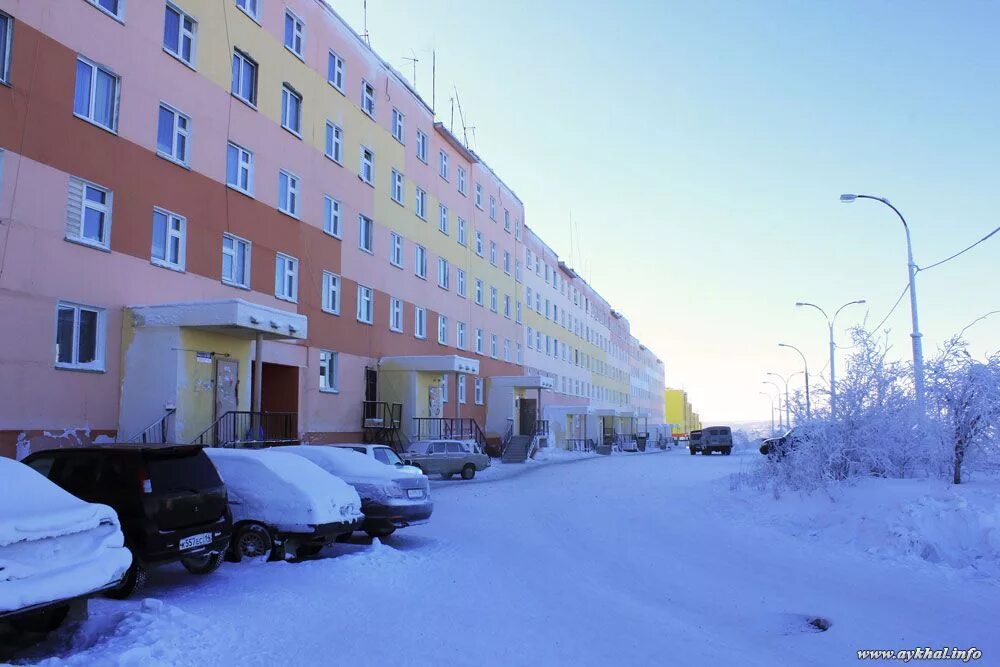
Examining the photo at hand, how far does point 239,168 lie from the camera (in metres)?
22.2

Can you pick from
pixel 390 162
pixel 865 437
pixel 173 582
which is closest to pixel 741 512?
pixel 865 437

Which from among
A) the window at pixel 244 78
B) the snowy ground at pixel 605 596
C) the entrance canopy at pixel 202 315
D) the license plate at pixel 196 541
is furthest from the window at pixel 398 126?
the license plate at pixel 196 541

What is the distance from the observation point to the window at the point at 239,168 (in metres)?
21.7

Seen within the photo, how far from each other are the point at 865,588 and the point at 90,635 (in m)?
8.25

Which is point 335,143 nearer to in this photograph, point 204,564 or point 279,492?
point 279,492

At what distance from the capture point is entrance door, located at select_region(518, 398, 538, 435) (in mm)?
47719

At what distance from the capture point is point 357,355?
2853cm

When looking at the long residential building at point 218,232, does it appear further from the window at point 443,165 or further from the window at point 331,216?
the window at point 443,165

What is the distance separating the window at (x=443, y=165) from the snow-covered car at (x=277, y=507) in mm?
29076

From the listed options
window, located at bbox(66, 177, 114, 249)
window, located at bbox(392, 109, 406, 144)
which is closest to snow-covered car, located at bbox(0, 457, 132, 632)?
window, located at bbox(66, 177, 114, 249)

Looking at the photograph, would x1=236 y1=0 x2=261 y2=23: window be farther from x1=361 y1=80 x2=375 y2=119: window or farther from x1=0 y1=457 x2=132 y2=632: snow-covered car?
x1=0 y1=457 x2=132 y2=632: snow-covered car

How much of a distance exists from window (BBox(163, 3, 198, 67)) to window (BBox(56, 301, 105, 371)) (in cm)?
696

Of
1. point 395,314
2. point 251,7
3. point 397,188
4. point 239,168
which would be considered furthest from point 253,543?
point 397,188

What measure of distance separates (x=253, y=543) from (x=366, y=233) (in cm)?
2102
